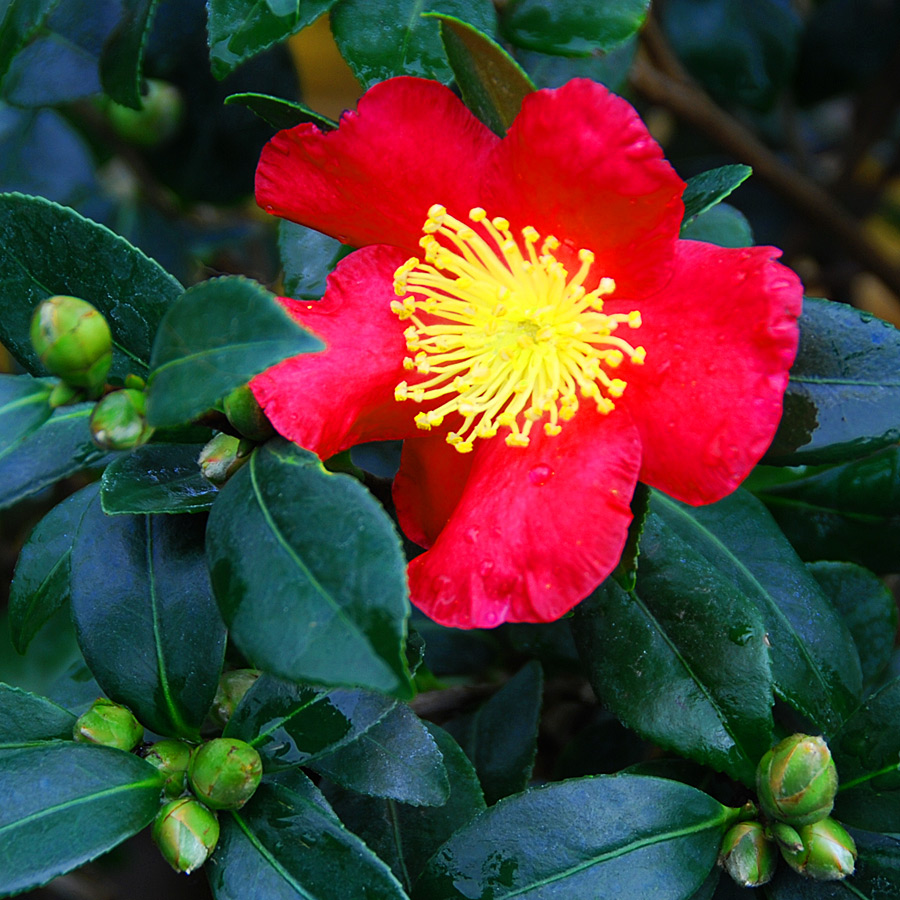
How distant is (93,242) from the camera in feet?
2.38

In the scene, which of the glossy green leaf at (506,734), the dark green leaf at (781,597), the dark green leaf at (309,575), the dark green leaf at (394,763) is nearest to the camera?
the dark green leaf at (309,575)

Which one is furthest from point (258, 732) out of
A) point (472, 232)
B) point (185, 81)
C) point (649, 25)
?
point (649, 25)

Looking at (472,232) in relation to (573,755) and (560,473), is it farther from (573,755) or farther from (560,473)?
(573,755)

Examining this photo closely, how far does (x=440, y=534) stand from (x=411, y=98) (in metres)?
0.32

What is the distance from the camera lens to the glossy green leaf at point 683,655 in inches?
30.2

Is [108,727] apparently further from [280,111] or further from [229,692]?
[280,111]

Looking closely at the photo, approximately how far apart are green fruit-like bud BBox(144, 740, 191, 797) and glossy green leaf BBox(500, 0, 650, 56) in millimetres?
650

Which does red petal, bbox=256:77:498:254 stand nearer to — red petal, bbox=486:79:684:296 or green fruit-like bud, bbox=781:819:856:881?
red petal, bbox=486:79:684:296

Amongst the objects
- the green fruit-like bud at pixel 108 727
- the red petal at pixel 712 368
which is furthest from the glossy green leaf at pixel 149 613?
the red petal at pixel 712 368

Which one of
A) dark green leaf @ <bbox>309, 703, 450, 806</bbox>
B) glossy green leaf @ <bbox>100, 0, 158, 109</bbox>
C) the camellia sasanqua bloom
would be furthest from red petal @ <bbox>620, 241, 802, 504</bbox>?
glossy green leaf @ <bbox>100, 0, 158, 109</bbox>

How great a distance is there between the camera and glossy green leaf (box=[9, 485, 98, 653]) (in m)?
0.85

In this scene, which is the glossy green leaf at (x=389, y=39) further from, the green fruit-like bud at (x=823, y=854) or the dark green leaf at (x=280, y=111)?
the green fruit-like bud at (x=823, y=854)

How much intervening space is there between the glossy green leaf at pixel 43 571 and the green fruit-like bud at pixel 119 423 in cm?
26

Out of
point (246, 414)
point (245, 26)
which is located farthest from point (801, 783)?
point (245, 26)
